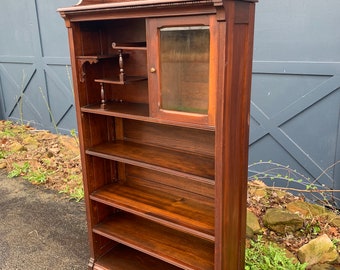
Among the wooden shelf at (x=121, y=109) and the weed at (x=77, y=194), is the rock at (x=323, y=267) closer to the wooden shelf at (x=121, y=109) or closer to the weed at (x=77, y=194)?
the wooden shelf at (x=121, y=109)

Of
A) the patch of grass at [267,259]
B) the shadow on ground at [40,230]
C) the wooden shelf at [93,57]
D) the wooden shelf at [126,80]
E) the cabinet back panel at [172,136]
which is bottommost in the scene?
the shadow on ground at [40,230]

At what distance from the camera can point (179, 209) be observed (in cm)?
202

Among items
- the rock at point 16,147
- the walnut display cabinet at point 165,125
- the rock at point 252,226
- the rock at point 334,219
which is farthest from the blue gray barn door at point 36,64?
the rock at point 334,219

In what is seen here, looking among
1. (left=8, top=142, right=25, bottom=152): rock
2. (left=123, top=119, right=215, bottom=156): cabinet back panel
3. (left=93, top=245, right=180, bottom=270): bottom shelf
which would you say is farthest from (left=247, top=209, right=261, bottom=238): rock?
(left=8, top=142, right=25, bottom=152): rock

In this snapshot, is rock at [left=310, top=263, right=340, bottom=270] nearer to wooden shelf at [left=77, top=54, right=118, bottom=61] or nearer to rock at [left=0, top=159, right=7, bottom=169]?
wooden shelf at [left=77, top=54, right=118, bottom=61]

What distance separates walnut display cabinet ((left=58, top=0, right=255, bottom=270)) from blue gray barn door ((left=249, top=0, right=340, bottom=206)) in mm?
1493

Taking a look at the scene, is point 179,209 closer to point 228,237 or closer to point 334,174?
point 228,237

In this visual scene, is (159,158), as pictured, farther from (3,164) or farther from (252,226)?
(3,164)

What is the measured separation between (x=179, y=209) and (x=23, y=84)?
439 cm

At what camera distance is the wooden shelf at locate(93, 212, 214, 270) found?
1.95 metres

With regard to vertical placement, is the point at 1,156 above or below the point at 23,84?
below

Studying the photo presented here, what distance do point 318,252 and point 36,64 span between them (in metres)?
4.49

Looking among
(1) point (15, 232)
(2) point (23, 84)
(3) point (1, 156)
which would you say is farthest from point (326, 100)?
(2) point (23, 84)

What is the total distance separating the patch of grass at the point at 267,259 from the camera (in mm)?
2291
